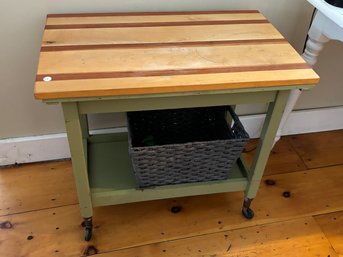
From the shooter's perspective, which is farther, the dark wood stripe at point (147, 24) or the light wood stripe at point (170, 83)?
the dark wood stripe at point (147, 24)

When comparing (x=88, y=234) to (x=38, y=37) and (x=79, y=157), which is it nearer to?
(x=79, y=157)

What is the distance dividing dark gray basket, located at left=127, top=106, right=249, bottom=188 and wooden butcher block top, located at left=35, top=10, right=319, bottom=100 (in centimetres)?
21

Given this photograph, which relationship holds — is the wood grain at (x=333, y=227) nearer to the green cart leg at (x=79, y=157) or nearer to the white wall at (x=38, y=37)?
the white wall at (x=38, y=37)

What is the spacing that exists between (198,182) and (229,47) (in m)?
0.40

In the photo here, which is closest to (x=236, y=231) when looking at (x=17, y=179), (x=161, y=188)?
(x=161, y=188)

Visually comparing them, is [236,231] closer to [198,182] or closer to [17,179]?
[198,182]

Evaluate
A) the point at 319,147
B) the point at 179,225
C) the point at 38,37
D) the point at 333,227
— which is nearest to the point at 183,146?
the point at 179,225

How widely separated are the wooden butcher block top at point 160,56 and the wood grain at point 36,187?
0.57m

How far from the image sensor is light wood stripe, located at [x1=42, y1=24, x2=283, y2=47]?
0.90 m

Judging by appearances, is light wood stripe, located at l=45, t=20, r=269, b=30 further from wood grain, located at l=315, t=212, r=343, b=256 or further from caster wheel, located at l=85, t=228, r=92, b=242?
wood grain, located at l=315, t=212, r=343, b=256

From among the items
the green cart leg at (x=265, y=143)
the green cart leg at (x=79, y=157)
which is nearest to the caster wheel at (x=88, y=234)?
the green cart leg at (x=79, y=157)

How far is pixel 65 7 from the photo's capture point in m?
1.03

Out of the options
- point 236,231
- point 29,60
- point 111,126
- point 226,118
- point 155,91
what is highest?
point 155,91

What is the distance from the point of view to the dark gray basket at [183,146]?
0.96 m
